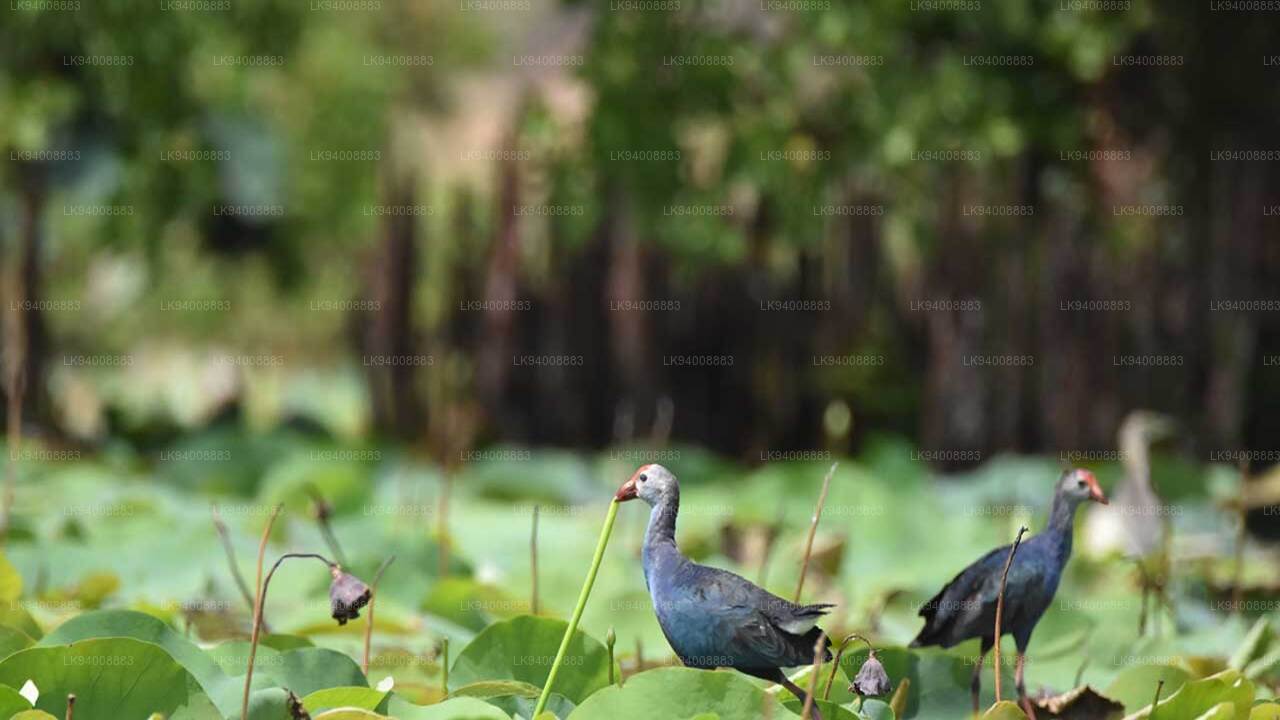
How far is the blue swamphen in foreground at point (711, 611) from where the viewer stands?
2.27 meters

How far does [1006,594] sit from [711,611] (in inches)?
24.7

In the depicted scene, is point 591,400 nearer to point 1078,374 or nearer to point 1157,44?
point 1078,374

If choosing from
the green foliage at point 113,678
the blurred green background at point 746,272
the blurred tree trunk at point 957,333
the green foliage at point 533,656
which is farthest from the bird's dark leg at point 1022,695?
the blurred tree trunk at point 957,333

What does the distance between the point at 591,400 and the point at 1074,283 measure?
264 centimetres

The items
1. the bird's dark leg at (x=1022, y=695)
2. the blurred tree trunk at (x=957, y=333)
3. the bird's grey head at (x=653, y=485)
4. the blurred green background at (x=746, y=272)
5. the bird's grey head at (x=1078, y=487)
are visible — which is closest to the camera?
the bird's grey head at (x=653, y=485)

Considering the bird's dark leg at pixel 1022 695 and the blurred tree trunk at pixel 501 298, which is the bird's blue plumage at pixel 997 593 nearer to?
the bird's dark leg at pixel 1022 695

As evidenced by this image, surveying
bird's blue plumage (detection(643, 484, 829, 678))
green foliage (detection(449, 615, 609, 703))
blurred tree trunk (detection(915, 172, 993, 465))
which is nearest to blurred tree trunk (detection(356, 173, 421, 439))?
blurred tree trunk (detection(915, 172, 993, 465))

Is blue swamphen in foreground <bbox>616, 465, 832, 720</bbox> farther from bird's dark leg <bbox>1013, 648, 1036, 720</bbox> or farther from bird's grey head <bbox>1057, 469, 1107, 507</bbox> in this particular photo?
bird's grey head <bbox>1057, 469, 1107, 507</bbox>

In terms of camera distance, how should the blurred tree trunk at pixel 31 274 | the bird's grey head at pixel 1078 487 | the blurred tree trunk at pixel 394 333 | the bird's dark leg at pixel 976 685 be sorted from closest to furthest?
1. the bird's dark leg at pixel 976 685
2. the bird's grey head at pixel 1078 487
3. the blurred tree trunk at pixel 31 274
4. the blurred tree trunk at pixel 394 333

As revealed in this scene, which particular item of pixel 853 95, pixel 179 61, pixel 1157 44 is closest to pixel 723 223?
pixel 853 95

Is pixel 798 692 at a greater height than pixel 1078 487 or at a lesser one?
lesser

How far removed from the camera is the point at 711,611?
7.57 feet

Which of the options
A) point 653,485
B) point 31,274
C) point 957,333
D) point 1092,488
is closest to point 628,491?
point 653,485

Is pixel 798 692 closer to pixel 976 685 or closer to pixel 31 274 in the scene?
pixel 976 685
